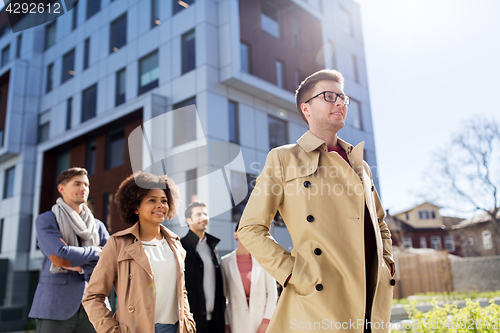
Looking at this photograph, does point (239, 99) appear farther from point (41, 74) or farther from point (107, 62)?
point (41, 74)

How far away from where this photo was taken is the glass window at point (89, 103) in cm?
1953

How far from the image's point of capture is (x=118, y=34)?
19.2 metres

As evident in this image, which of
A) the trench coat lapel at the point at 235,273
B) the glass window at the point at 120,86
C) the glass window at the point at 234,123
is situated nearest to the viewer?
the trench coat lapel at the point at 235,273

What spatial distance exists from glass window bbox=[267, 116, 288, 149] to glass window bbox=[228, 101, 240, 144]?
1.79 m

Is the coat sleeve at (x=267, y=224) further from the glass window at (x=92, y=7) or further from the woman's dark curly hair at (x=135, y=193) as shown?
the glass window at (x=92, y=7)

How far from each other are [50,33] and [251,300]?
24251mm

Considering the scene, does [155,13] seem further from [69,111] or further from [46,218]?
[46,218]

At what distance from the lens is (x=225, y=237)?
45.2 feet

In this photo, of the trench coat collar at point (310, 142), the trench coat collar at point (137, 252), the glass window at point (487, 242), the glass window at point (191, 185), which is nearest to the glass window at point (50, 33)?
the glass window at point (191, 185)

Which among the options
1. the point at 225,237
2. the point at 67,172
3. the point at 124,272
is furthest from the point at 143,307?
the point at 225,237

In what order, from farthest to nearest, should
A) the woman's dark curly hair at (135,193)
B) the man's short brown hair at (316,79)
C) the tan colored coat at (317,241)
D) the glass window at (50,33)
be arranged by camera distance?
the glass window at (50,33), the woman's dark curly hair at (135,193), the man's short brown hair at (316,79), the tan colored coat at (317,241)

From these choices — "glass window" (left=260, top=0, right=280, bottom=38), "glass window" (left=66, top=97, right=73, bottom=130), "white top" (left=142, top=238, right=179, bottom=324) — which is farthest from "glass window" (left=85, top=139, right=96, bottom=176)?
"white top" (left=142, top=238, right=179, bottom=324)

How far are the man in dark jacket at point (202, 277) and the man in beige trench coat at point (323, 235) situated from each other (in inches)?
95.9

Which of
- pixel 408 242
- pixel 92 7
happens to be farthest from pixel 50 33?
pixel 408 242
